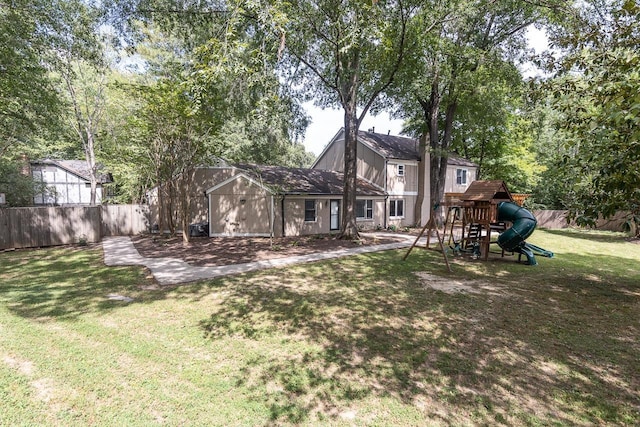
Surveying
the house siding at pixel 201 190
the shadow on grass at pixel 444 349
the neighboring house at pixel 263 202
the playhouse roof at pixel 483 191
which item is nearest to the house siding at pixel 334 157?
the neighboring house at pixel 263 202

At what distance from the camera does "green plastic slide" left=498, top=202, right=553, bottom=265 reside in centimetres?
1191

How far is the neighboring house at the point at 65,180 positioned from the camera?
29.3 metres

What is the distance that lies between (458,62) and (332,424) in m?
19.7

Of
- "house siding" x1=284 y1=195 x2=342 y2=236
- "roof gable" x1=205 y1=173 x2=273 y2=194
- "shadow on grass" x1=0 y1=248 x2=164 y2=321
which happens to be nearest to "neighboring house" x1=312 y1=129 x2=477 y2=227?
"house siding" x1=284 y1=195 x2=342 y2=236

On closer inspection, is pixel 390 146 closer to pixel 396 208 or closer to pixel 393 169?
pixel 393 169

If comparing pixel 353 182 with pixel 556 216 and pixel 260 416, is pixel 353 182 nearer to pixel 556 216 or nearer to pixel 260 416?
pixel 260 416

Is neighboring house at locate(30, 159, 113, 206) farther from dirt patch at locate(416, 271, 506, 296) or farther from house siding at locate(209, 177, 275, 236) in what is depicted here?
dirt patch at locate(416, 271, 506, 296)

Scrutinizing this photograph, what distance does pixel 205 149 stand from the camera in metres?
15.2

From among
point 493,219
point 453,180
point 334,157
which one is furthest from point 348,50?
point 453,180

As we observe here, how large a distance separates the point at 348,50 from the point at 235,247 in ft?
32.8

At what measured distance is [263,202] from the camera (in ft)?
60.0

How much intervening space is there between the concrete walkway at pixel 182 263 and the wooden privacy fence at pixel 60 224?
5.76 feet

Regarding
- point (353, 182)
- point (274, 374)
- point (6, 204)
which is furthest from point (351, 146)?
point (6, 204)

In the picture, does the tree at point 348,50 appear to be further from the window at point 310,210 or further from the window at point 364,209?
the window at point 364,209
